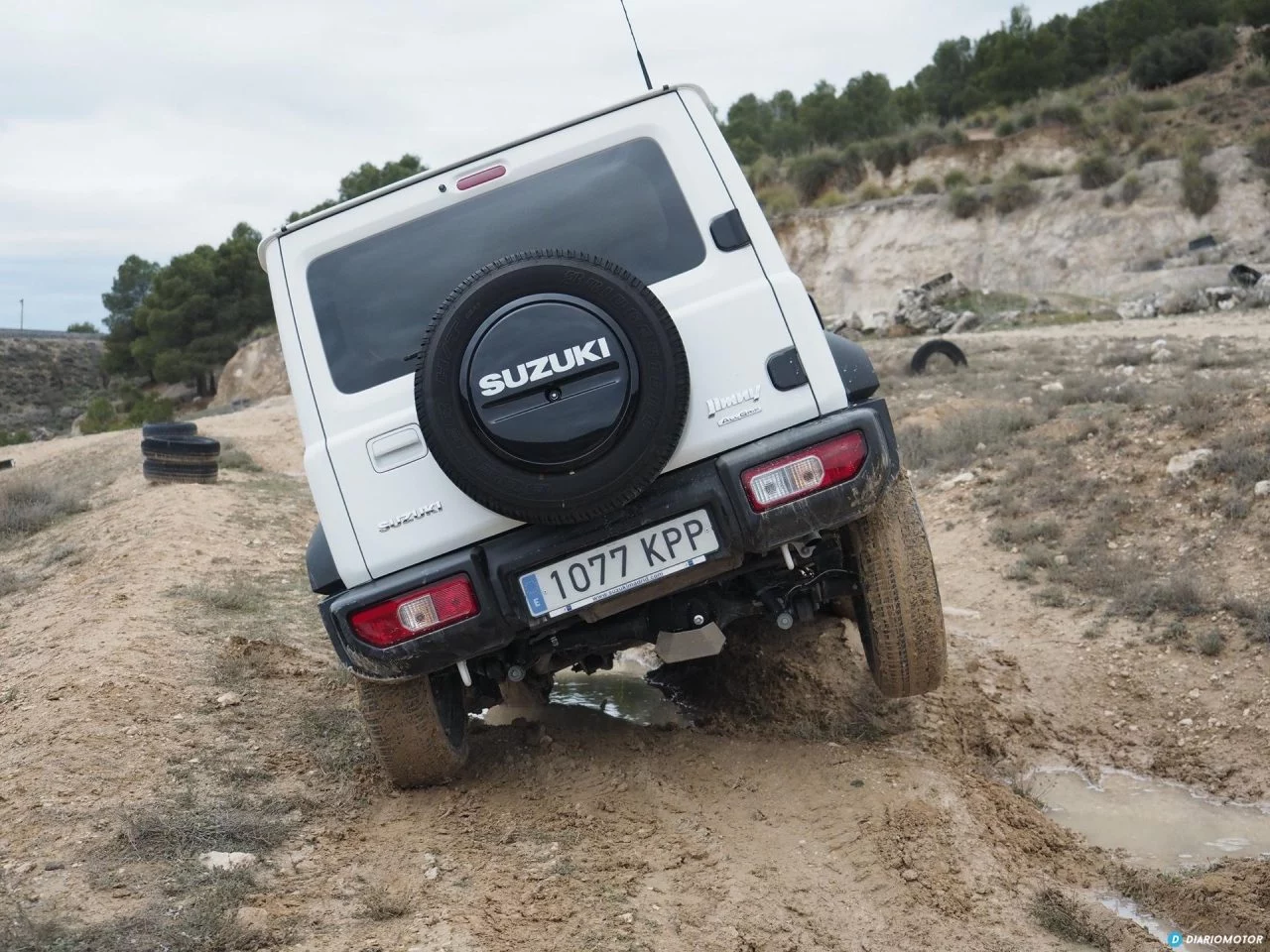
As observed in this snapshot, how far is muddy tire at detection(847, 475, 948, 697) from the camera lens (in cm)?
385

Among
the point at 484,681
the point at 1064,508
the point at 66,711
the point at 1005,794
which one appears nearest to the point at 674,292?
the point at 484,681

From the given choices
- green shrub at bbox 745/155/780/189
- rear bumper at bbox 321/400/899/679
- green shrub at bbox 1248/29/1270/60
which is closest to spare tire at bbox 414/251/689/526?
rear bumper at bbox 321/400/899/679

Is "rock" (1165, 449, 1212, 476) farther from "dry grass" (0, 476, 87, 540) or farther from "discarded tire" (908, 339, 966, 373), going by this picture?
"dry grass" (0, 476, 87, 540)

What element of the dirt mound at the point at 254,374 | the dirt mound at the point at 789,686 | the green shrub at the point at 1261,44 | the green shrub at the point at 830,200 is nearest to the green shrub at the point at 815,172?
the green shrub at the point at 830,200

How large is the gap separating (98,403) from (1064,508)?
2838cm

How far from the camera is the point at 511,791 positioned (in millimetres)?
4137

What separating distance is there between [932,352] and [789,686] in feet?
32.5

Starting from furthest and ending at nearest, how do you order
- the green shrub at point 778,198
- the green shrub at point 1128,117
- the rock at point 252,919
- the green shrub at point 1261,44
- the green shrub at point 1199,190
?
the green shrub at point 778,198 → the green shrub at point 1261,44 → the green shrub at point 1128,117 → the green shrub at point 1199,190 → the rock at point 252,919

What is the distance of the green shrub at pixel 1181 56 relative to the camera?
38406mm

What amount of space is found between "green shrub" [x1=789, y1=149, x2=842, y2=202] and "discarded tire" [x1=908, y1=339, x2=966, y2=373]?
82.4 ft

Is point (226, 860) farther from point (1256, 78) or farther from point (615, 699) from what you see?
point (1256, 78)

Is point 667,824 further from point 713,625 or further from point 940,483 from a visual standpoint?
point 940,483

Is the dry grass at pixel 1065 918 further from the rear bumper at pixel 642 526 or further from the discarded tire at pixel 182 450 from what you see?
the discarded tire at pixel 182 450

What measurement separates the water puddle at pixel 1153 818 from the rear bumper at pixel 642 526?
1.36 metres
